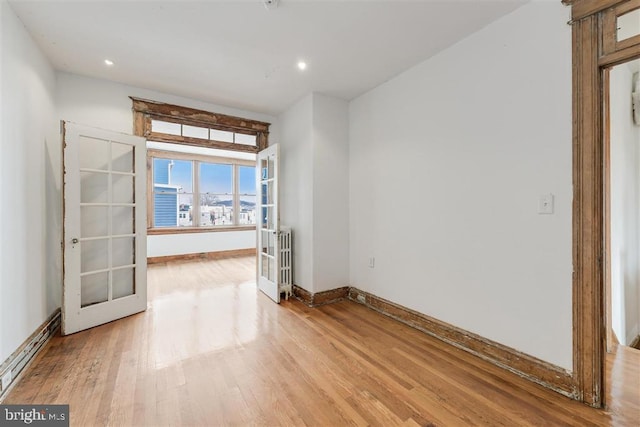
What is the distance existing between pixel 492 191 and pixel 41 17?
154 inches

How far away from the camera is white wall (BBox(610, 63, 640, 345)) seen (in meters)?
2.54

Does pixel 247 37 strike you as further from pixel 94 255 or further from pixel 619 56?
pixel 94 255

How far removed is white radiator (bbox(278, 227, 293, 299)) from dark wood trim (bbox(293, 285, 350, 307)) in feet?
0.40

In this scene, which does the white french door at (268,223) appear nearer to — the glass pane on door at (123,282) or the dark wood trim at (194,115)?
the dark wood trim at (194,115)

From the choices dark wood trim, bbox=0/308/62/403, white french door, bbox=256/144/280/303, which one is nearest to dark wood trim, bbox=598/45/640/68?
white french door, bbox=256/144/280/303

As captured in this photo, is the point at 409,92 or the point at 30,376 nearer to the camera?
the point at 30,376

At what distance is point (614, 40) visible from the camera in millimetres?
1633

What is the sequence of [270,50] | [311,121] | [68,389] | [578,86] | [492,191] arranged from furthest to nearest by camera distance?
[311,121]
[270,50]
[492,191]
[68,389]
[578,86]

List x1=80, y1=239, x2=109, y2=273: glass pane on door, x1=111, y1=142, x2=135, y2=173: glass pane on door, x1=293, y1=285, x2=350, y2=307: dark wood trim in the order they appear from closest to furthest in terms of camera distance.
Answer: x1=80, y1=239, x2=109, y2=273: glass pane on door, x1=111, y1=142, x2=135, y2=173: glass pane on door, x1=293, y1=285, x2=350, y2=307: dark wood trim

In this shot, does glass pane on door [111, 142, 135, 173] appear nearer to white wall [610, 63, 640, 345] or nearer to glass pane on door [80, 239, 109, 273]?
glass pane on door [80, 239, 109, 273]

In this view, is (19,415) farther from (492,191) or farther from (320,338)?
(492,191)

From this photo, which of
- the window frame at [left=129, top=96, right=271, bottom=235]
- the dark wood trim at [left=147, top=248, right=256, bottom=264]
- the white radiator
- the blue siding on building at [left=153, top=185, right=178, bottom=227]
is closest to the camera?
the window frame at [left=129, top=96, right=271, bottom=235]

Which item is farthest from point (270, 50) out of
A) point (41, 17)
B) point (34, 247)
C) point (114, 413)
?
point (114, 413)
